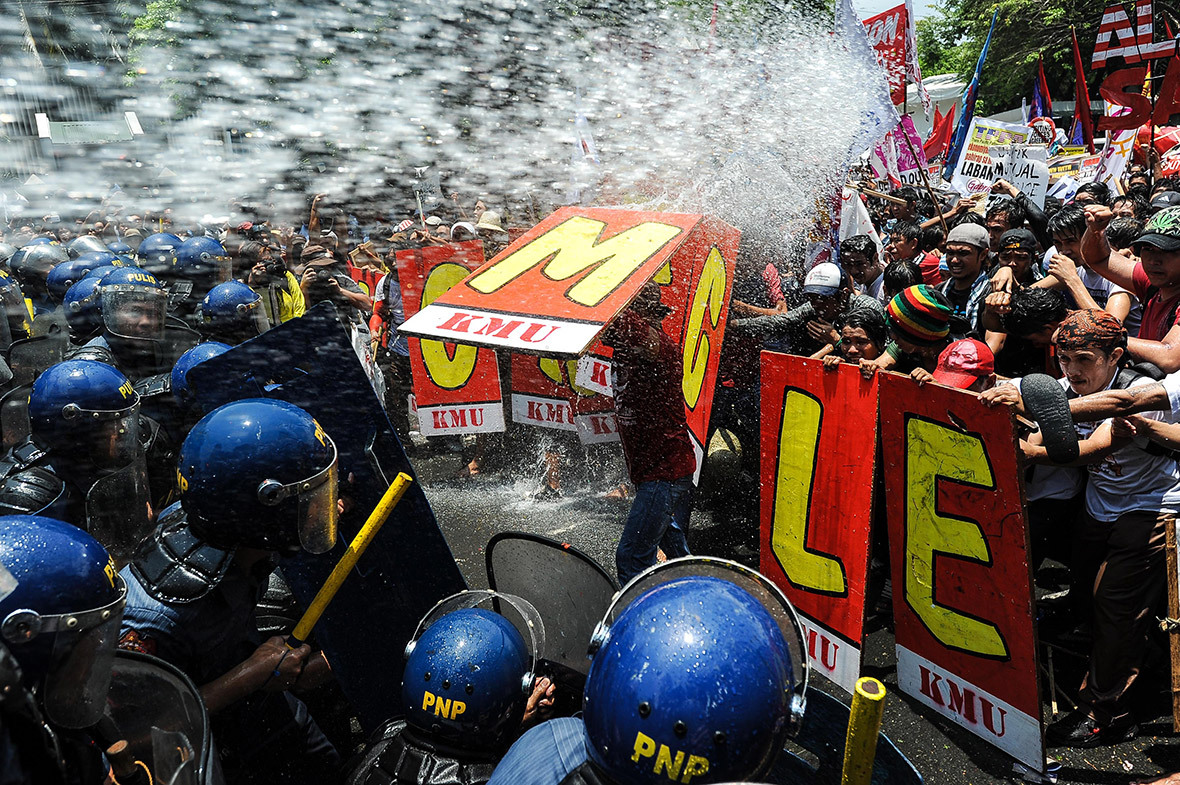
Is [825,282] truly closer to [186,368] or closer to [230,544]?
[186,368]

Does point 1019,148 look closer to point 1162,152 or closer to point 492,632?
point 1162,152

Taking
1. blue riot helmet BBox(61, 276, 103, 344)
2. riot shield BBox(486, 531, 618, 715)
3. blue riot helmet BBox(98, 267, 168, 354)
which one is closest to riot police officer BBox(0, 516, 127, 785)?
riot shield BBox(486, 531, 618, 715)

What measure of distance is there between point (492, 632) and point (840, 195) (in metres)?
6.10

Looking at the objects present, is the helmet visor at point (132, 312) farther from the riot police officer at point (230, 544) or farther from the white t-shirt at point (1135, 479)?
the white t-shirt at point (1135, 479)

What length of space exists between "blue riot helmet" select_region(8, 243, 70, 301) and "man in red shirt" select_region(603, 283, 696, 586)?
6.44m

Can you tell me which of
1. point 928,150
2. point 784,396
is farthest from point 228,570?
point 928,150

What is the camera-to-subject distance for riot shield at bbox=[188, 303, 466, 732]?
268cm

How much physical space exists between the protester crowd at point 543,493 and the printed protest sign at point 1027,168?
2503 mm

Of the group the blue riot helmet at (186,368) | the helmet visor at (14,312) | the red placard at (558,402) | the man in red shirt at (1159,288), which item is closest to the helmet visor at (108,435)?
the blue riot helmet at (186,368)

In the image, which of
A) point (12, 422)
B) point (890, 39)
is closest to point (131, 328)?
point (12, 422)

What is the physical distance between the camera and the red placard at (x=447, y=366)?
6477mm

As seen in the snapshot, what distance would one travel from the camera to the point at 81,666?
135 cm

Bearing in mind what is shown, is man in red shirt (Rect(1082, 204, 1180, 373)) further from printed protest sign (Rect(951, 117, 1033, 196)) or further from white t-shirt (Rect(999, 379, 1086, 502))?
printed protest sign (Rect(951, 117, 1033, 196))

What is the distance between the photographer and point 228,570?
2.29 m
